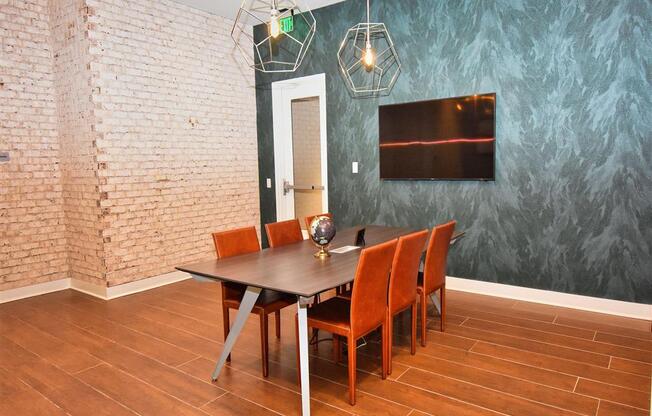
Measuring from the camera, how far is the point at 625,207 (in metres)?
3.62

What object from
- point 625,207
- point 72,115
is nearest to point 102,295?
point 72,115

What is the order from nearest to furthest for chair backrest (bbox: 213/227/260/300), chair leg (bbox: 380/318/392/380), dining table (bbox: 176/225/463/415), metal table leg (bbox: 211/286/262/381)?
dining table (bbox: 176/225/463/415) → metal table leg (bbox: 211/286/262/381) → chair leg (bbox: 380/318/392/380) → chair backrest (bbox: 213/227/260/300)

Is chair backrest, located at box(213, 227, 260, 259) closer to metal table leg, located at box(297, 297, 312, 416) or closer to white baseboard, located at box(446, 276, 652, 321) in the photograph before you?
metal table leg, located at box(297, 297, 312, 416)

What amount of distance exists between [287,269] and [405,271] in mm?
749

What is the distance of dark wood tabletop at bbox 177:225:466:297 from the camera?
2266mm

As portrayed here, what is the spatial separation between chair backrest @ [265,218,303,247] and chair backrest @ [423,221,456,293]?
1.08 meters

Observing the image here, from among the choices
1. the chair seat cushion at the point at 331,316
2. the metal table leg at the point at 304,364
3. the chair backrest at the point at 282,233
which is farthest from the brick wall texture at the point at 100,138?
the metal table leg at the point at 304,364

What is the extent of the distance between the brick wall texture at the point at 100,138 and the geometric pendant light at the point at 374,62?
1.73 metres

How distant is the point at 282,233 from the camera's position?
11.7ft

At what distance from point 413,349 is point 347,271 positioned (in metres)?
0.92

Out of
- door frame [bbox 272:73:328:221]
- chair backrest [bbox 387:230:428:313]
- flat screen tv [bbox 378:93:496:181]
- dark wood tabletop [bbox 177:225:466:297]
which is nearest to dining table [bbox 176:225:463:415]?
dark wood tabletop [bbox 177:225:466:297]

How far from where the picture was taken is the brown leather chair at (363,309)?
7.72 feet

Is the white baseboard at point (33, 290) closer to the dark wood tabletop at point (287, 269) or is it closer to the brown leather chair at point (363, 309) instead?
the dark wood tabletop at point (287, 269)

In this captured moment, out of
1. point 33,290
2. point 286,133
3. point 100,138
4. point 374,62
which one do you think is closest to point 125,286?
point 33,290
